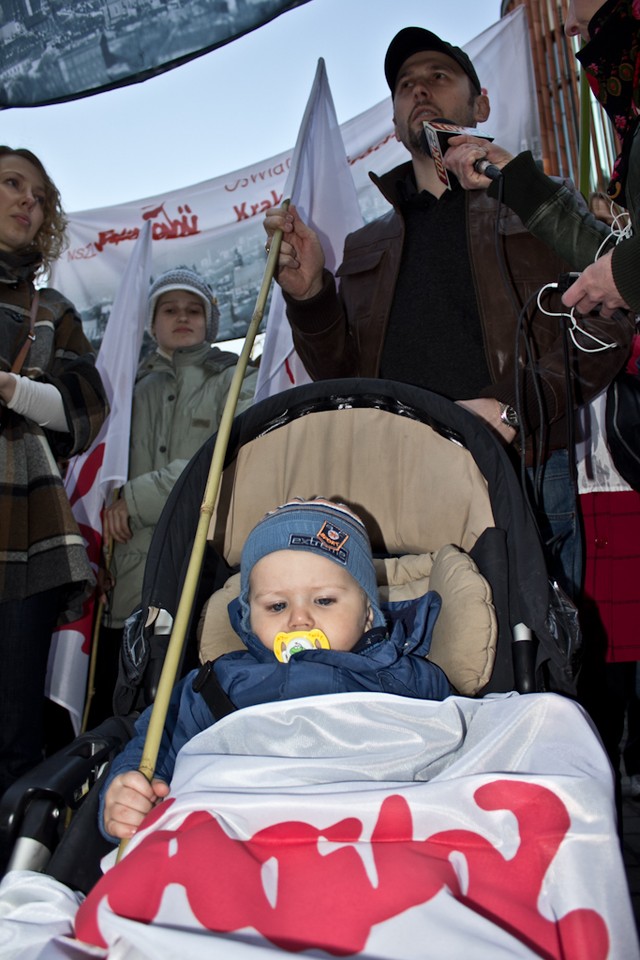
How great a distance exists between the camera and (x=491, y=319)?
8.10ft

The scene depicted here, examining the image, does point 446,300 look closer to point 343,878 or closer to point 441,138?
point 441,138

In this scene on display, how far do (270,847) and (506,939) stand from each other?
1.19 feet

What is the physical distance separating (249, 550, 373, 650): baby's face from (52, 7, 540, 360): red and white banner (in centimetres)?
307

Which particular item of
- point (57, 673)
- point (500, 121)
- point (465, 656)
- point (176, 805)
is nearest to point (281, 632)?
point (465, 656)

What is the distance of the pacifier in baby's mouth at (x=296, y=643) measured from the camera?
73.5 inches

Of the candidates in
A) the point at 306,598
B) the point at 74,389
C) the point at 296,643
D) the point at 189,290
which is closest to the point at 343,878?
the point at 296,643

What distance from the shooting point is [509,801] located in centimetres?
126

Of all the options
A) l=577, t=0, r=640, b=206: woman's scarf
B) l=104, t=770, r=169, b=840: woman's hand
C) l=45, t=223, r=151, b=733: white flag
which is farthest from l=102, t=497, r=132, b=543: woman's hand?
l=577, t=0, r=640, b=206: woman's scarf

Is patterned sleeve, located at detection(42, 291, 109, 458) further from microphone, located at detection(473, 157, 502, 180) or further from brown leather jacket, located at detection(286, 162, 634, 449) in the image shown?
microphone, located at detection(473, 157, 502, 180)

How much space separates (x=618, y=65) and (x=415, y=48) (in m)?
0.93

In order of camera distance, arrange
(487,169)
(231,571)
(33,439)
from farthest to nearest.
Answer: (33,439) < (231,571) < (487,169)

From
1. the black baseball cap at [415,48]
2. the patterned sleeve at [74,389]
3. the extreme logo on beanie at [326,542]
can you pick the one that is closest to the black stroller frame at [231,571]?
the extreme logo on beanie at [326,542]

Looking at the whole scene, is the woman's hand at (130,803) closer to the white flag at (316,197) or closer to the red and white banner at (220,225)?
the white flag at (316,197)

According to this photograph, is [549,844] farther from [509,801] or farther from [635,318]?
[635,318]
